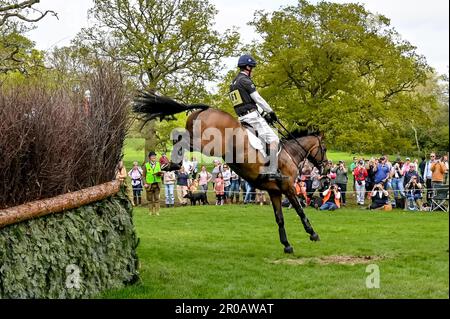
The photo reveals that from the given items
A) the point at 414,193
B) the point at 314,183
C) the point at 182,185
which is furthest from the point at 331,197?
the point at 182,185

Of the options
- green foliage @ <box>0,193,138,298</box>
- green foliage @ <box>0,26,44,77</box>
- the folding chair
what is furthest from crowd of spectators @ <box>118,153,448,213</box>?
green foliage @ <box>0,193,138,298</box>

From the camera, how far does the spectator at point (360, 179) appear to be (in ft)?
80.2

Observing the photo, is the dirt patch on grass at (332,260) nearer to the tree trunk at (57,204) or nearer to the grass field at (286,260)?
the grass field at (286,260)

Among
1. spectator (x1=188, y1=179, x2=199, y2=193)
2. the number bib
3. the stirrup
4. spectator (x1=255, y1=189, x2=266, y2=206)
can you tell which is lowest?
spectator (x1=255, y1=189, x2=266, y2=206)

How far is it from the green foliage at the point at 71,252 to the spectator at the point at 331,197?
15.1 meters

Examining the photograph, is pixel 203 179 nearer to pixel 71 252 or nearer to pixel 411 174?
pixel 411 174

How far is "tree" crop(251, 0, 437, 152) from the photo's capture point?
2920 cm

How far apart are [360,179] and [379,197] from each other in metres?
1.57

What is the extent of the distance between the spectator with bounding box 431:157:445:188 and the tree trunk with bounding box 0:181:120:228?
1632 cm

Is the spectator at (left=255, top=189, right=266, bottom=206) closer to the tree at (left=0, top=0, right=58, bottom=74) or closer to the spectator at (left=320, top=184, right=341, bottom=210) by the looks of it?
the spectator at (left=320, top=184, right=341, bottom=210)

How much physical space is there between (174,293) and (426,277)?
11.4ft

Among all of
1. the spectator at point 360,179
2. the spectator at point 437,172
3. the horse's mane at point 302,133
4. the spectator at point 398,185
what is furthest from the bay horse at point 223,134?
the spectator at point 360,179
